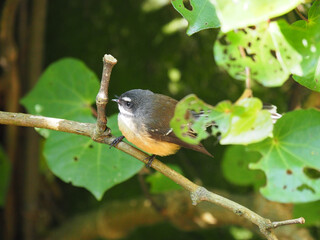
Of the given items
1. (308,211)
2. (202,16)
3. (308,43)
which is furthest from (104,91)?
(308,211)

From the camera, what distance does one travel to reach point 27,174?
2975 millimetres

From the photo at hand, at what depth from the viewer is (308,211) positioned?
7.49 ft

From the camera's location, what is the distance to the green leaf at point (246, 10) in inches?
44.7

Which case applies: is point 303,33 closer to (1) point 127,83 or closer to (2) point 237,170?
(2) point 237,170

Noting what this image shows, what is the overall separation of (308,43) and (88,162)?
1129mm

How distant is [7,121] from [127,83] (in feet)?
4.89

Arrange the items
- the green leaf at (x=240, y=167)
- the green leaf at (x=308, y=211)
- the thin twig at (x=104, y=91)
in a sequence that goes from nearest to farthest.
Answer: the thin twig at (x=104, y=91)
the green leaf at (x=308, y=211)
the green leaf at (x=240, y=167)

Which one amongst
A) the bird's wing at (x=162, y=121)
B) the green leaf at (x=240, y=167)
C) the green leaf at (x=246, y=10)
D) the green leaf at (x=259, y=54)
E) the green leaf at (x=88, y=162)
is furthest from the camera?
the green leaf at (x=240, y=167)

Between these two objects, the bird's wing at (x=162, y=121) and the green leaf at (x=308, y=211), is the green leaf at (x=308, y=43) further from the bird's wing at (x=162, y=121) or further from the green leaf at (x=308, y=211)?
the green leaf at (x=308, y=211)

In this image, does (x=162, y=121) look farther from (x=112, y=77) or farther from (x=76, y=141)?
(x=112, y=77)

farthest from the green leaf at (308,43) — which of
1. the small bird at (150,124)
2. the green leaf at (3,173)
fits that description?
the green leaf at (3,173)

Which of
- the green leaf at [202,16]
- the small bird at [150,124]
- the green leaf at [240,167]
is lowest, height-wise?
the green leaf at [240,167]

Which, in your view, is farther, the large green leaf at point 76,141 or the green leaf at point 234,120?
the large green leaf at point 76,141

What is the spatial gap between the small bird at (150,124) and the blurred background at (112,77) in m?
1.00
